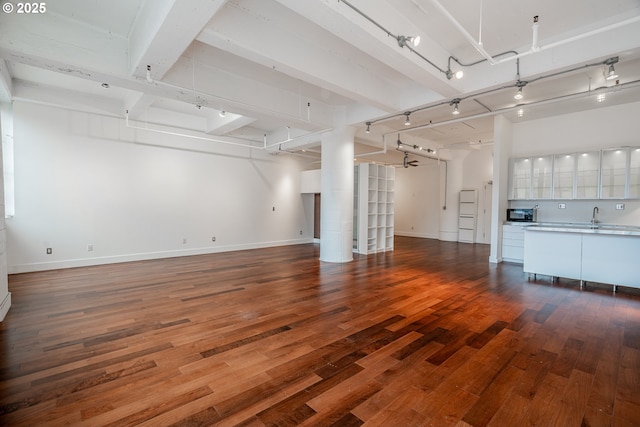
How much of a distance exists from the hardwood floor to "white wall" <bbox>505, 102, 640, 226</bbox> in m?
2.26

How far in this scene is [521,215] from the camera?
6836 millimetres

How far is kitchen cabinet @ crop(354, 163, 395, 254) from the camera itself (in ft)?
25.9

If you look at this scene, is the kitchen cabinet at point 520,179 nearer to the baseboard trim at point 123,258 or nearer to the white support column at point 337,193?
the white support column at point 337,193

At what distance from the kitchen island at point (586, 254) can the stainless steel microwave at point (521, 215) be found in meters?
1.84

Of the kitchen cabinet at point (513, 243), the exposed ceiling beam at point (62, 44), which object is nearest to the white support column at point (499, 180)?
the kitchen cabinet at point (513, 243)

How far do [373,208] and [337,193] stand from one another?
6.40 feet

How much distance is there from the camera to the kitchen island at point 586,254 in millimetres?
4312

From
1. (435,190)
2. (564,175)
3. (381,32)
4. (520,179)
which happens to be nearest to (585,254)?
(564,175)

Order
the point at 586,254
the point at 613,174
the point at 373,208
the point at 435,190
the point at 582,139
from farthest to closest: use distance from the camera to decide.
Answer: the point at 435,190 → the point at 373,208 → the point at 582,139 → the point at 613,174 → the point at 586,254

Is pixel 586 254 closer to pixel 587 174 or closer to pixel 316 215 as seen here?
pixel 587 174

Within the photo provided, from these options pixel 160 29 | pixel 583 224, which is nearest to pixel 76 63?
pixel 160 29

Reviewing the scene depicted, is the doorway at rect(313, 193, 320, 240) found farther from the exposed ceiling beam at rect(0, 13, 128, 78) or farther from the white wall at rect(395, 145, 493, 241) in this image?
the exposed ceiling beam at rect(0, 13, 128, 78)

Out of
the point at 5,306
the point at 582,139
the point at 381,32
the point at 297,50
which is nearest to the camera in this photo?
the point at 381,32

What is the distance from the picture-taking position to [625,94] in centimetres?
538
